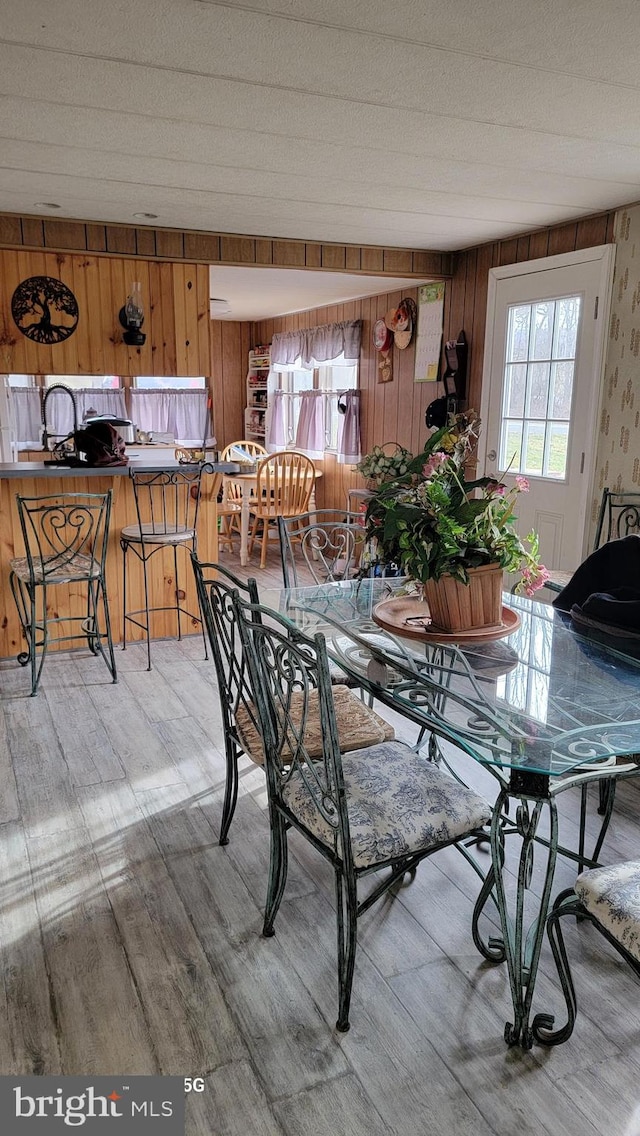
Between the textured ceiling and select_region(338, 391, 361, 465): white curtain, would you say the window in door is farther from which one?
select_region(338, 391, 361, 465): white curtain

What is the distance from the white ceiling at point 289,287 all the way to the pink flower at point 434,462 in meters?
3.02

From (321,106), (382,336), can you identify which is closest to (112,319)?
(321,106)

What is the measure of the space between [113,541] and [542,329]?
263 centimetres

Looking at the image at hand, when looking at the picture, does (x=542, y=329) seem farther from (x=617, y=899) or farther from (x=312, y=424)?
(x=312, y=424)

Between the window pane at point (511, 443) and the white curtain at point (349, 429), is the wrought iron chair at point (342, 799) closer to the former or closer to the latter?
the window pane at point (511, 443)

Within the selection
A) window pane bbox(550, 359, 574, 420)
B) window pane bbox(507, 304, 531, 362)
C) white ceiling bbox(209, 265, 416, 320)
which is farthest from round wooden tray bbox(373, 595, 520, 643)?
white ceiling bbox(209, 265, 416, 320)

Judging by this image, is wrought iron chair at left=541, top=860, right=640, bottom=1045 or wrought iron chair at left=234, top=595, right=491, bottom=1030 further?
wrought iron chair at left=234, top=595, right=491, bottom=1030

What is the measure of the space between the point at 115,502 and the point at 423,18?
9.73ft

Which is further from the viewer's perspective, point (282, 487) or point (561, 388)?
point (282, 487)

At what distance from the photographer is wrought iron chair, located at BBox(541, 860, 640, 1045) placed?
1458mm

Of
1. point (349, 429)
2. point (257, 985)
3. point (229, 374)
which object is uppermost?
point (229, 374)

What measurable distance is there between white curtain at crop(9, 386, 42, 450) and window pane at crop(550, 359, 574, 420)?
5.25 metres

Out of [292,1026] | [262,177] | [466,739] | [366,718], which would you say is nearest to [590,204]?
[262,177]

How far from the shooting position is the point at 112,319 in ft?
14.0
